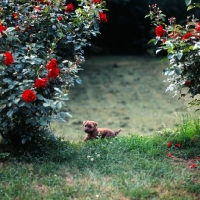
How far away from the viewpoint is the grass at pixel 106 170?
2.98 metres

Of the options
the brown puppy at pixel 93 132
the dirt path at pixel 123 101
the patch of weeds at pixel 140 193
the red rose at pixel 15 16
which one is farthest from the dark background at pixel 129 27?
the patch of weeds at pixel 140 193

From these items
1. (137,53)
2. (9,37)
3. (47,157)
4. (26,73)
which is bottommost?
(137,53)

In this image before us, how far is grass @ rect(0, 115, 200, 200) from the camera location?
117 inches

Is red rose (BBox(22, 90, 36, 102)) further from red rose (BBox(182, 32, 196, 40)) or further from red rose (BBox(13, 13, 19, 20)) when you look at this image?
red rose (BBox(182, 32, 196, 40))

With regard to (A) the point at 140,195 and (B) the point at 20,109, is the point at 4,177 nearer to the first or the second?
(B) the point at 20,109

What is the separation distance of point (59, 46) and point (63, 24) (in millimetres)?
215

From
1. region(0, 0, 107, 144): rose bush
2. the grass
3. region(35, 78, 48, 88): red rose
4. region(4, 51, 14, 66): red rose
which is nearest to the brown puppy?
the grass

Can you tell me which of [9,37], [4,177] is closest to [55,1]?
[9,37]

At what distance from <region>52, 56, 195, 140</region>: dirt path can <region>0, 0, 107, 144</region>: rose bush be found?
4.24ft

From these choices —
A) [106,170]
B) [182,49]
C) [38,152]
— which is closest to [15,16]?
[38,152]

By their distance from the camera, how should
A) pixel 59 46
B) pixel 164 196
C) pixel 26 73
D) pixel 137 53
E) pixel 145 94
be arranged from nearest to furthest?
pixel 164 196
pixel 26 73
pixel 59 46
pixel 145 94
pixel 137 53


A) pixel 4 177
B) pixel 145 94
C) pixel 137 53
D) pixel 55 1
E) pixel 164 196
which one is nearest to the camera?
pixel 164 196

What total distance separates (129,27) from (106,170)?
10808 mm

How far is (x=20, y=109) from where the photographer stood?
3.38 meters
